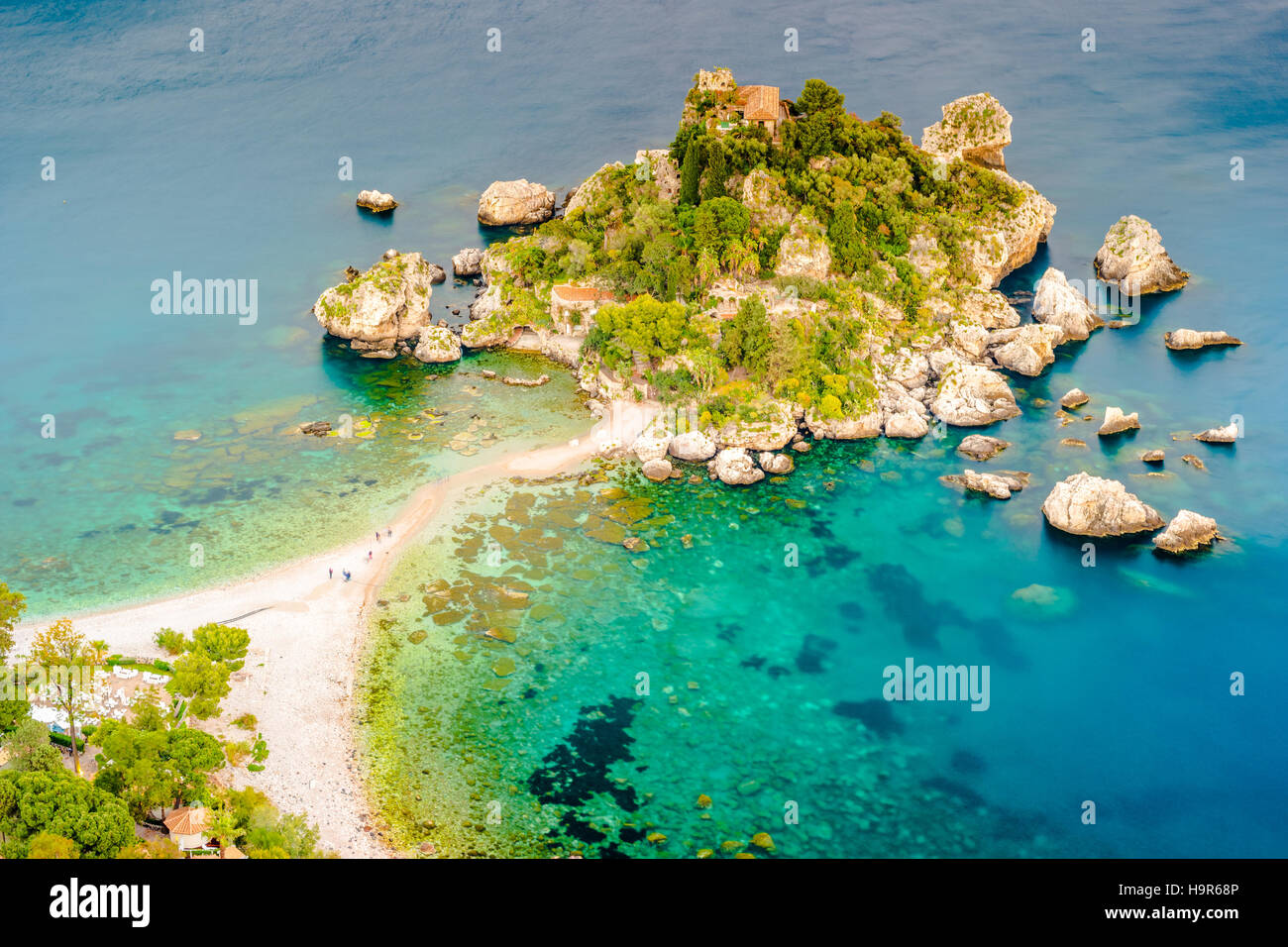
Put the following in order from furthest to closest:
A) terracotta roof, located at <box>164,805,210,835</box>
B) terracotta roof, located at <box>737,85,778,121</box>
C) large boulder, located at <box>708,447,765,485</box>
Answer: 1. terracotta roof, located at <box>737,85,778,121</box>
2. large boulder, located at <box>708,447,765,485</box>
3. terracotta roof, located at <box>164,805,210,835</box>

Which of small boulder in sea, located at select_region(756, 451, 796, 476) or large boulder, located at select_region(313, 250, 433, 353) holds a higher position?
large boulder, located at select_region(313, 250, 433, 353)

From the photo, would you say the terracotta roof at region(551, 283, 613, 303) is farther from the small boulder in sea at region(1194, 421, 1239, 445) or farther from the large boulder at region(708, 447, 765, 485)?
the small boulder in sea at region(1194, 421, 1239, 445)

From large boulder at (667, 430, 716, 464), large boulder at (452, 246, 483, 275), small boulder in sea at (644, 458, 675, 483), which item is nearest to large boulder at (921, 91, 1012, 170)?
large boulder at (452, 246, 483, 275)

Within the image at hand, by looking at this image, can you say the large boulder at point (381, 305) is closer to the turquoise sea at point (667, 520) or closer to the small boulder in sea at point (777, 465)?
the turquoise sea at point (667, 520)

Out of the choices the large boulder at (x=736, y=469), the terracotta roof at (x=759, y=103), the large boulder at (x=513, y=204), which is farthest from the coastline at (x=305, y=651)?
the large boulder at (x=513, y=204)

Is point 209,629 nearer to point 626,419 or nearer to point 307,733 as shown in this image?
point 307,733
